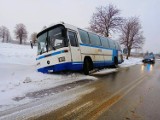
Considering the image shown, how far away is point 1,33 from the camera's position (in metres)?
99.9

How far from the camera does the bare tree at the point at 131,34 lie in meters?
43.2

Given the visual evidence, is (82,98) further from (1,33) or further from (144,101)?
(1,33)

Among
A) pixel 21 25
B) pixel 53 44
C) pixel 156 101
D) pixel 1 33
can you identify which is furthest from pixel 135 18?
pixel 1 33

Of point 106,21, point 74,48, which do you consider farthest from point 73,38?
point 106,21

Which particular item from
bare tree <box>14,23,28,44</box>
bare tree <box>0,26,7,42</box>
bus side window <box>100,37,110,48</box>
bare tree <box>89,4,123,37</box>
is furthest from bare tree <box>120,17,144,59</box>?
bare tree <box>0,26,7,42</box>

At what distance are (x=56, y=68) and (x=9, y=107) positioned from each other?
5.43 meters

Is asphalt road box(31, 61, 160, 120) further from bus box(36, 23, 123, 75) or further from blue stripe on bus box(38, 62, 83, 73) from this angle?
bus box(36, 23, 123, 75)

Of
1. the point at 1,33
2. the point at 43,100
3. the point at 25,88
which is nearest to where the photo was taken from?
the point at 43,100

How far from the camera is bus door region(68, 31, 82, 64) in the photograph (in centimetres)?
1025

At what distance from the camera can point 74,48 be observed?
10.5m

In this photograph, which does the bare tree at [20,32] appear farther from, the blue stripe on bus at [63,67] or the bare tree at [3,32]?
the blue stripe on bus at [63,67]

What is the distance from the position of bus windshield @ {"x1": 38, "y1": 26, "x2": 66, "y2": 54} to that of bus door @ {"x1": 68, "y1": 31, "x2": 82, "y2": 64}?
0.52 m

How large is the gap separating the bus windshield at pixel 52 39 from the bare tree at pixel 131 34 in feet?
114

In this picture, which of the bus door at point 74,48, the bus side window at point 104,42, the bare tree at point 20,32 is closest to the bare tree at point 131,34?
the bus side window at point 104,42
